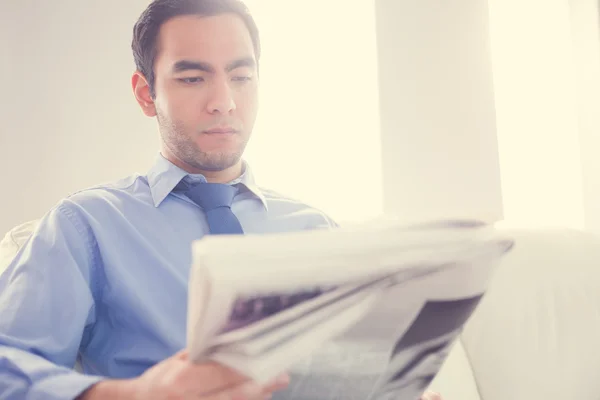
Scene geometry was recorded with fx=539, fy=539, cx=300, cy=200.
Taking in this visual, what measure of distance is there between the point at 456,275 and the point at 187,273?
0.47m

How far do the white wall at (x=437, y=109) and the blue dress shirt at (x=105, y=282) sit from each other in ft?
3.32

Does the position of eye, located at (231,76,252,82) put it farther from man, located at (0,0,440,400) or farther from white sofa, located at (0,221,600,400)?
white sofa, located at (0,221,600,400)

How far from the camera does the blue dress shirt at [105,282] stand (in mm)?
646

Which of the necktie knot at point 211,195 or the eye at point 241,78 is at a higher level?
the eye at point 241,78

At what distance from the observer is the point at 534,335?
1.10 m

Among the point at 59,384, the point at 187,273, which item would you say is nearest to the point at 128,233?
the point at 187,273

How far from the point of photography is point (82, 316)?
2.27 ft

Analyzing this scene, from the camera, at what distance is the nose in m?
0.89

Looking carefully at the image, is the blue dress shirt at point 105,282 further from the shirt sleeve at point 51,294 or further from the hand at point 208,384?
the hand at point 208,384

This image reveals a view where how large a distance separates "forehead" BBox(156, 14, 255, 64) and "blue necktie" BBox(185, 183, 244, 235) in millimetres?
215

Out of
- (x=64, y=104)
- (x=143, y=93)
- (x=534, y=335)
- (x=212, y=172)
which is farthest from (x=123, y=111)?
(x=534, y=335)

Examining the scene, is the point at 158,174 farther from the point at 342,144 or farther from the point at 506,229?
the point at 342,144

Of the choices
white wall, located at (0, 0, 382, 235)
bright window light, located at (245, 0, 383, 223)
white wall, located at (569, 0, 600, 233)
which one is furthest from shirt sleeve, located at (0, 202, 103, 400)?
white wall, located at (569, 0, 600, 233)

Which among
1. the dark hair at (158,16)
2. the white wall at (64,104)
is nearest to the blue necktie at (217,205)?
the dark hair at (158,16)
